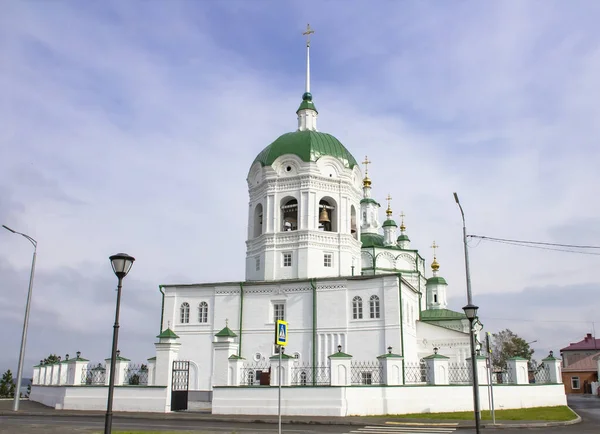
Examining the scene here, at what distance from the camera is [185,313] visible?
3216 cm

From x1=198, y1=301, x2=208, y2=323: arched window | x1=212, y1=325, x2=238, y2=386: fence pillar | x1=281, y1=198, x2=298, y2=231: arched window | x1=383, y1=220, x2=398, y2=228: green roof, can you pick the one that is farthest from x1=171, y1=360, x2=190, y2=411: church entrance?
x1=383, y1=220, x2=398, y2=228: green roof

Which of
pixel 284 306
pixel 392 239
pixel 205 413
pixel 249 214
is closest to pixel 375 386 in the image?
pixel 205 413

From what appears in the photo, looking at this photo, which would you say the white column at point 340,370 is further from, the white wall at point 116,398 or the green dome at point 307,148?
the green dome at point 307,148

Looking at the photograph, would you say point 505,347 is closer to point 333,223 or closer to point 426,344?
point 426,344

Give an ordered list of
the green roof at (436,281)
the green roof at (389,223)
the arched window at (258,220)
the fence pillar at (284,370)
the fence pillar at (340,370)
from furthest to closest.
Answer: the green roof at (389,223) → the green roof at (436,281) → the arched window at (258,220) → the fence pillar at (284,370) → the fence pillar at (340,370)

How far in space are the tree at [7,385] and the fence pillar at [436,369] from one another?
31.6 metres

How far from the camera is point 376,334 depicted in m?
29.3

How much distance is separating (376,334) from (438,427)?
1230 cm

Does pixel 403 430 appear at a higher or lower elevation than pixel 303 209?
lower

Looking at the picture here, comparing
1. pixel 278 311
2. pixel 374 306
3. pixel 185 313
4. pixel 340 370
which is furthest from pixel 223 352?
pixel 374 306

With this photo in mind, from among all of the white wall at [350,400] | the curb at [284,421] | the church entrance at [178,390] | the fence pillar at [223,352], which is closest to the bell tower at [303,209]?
the fence pillar at [223,352]

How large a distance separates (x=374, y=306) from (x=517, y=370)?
26.8 feet

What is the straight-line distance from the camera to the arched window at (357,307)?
2992 cm

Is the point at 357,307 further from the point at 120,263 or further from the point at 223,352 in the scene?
the point at 120,263
